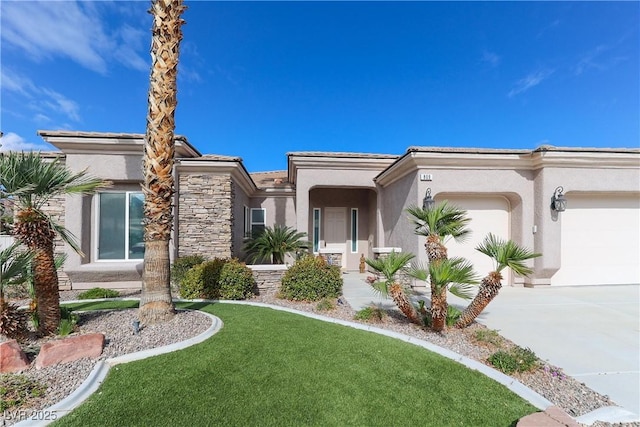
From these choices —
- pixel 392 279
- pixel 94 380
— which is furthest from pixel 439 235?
pixel 94 380

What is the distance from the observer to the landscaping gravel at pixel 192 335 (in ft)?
11.5

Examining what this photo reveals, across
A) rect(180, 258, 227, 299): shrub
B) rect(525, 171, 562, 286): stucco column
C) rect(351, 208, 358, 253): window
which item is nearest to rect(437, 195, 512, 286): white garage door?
rect(525, 171, 562, 286): stucco column

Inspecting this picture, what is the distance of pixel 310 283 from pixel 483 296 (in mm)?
4458

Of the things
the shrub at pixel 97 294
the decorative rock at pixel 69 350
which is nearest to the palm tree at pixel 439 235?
the decorative rock at pixel 69 350

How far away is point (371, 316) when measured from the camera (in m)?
6.46

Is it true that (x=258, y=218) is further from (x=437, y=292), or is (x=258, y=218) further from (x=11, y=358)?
(x=11, y=358)

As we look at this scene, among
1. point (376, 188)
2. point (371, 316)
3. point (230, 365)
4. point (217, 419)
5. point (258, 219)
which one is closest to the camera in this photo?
point (217, 419)

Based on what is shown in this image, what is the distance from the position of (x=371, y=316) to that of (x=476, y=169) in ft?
22.9

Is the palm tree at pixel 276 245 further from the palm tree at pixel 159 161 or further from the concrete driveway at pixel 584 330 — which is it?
the concrete driveway at pixel 584 330

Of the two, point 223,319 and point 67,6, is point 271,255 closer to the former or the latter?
point 223,319

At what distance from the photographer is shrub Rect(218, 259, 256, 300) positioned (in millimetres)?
8117

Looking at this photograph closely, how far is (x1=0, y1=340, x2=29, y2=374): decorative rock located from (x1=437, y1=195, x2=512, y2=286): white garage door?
10986mm

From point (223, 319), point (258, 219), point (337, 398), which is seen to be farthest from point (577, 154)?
point (258, 219)

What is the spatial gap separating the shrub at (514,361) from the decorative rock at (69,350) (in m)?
6.17
